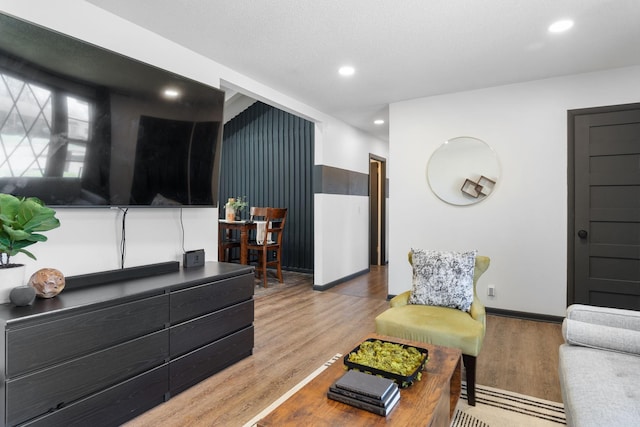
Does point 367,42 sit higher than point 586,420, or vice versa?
point 367,42

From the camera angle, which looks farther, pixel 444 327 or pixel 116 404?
pixel 444 327

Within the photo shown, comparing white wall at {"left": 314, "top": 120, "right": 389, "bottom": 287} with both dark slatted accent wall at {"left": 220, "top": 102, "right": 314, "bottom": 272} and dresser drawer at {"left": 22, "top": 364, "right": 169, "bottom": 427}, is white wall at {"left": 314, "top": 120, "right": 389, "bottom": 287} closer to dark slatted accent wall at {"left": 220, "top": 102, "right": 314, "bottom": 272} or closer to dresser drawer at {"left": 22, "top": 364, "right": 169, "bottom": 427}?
dark slatted accent wall at {"left": 220, "top": 102, "right": 314, "bottom": 272}

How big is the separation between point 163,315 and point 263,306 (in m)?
2.09

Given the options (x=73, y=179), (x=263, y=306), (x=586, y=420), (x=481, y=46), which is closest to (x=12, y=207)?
(x=73, y=179)

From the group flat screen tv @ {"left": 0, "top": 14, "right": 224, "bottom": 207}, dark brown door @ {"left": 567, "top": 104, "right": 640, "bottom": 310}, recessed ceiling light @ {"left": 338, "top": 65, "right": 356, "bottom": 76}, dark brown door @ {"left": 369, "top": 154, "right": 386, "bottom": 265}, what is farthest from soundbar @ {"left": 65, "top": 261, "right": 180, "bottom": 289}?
dark brown door @ {"left": 369, "top": 154, "right": 386, "bottom": 265}

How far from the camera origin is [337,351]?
281 cm

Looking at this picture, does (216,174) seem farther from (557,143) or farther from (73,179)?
(557,143)

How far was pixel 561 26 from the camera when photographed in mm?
2576

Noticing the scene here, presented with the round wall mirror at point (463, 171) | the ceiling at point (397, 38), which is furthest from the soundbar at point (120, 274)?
the round wall mirror at point (463, 171)

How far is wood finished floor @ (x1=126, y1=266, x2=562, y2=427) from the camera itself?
2021 millimetres

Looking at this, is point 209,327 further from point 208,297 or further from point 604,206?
point 604,206

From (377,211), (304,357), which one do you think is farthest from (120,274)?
(377,211)

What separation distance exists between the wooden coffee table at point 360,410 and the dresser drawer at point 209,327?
3.50 ft

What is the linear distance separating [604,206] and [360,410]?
3428mm
